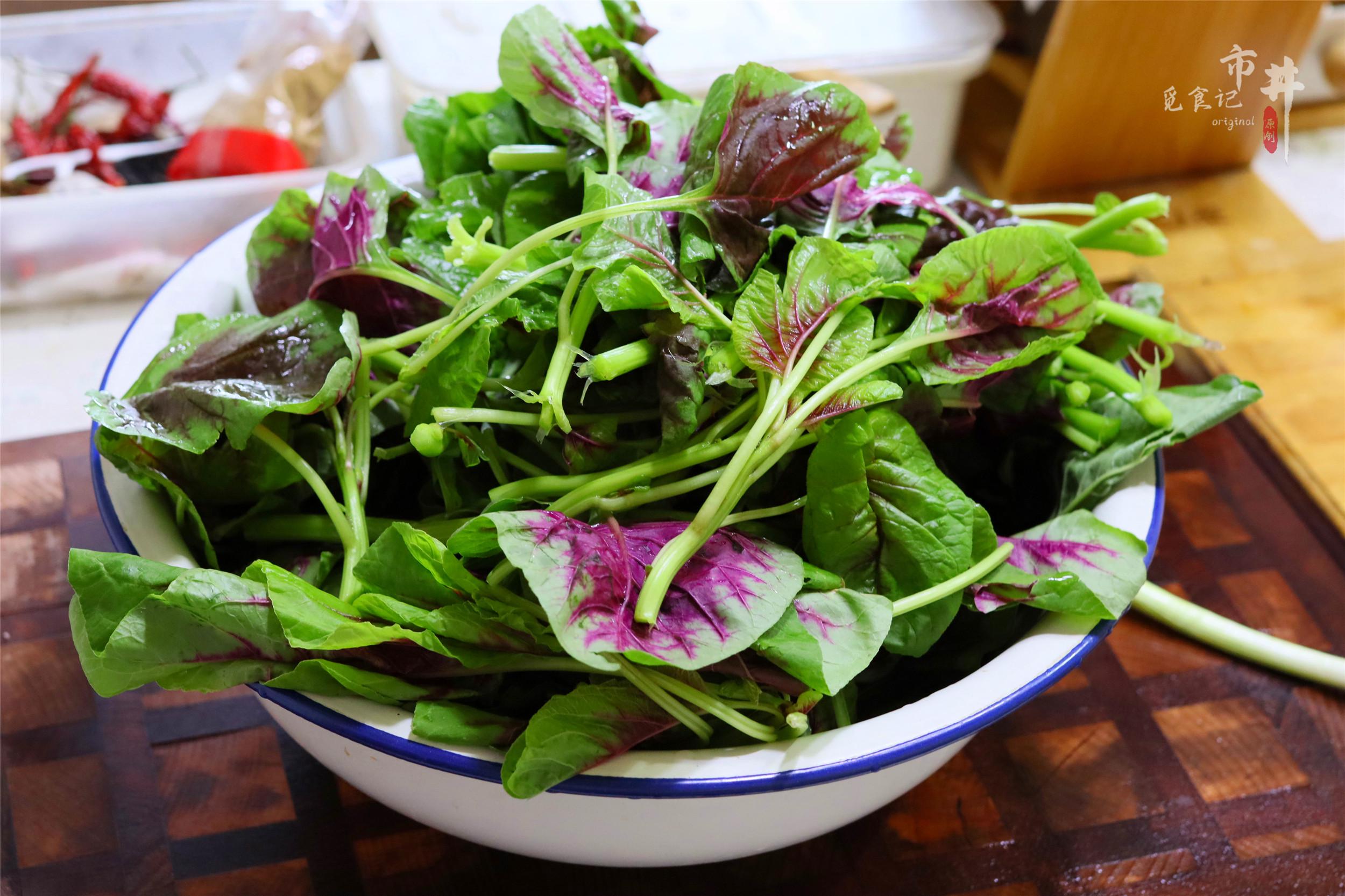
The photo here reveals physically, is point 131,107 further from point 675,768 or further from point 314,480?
point 675,768

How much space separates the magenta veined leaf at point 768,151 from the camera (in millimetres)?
478

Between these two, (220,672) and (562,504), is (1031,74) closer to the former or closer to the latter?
(562,504)

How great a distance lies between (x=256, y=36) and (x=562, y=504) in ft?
2.82

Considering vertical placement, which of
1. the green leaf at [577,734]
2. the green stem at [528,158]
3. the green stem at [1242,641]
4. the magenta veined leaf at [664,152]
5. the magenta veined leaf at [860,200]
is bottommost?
the green stem at [1242,641]

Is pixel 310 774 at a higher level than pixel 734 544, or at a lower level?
lower

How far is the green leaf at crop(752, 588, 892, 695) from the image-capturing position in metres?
0.40

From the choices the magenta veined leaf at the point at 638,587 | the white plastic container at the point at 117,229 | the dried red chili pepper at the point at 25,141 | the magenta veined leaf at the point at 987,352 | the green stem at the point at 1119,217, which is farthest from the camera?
the dried red chili pepper at the point at 25,141

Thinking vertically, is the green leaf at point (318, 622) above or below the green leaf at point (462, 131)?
below

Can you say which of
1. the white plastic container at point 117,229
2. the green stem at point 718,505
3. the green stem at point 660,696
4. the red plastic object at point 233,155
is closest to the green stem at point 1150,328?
the green stem at point 718,505

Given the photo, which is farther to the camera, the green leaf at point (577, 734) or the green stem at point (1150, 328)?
the green stem at point (1150, 328)

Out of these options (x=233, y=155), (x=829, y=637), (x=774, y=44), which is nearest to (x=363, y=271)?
(x=829, y=637)

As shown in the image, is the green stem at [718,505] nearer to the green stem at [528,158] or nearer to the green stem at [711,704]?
the green stem at [711,704]

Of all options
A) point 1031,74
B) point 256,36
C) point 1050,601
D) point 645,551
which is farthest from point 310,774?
point 1031,74

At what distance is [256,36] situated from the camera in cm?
108
